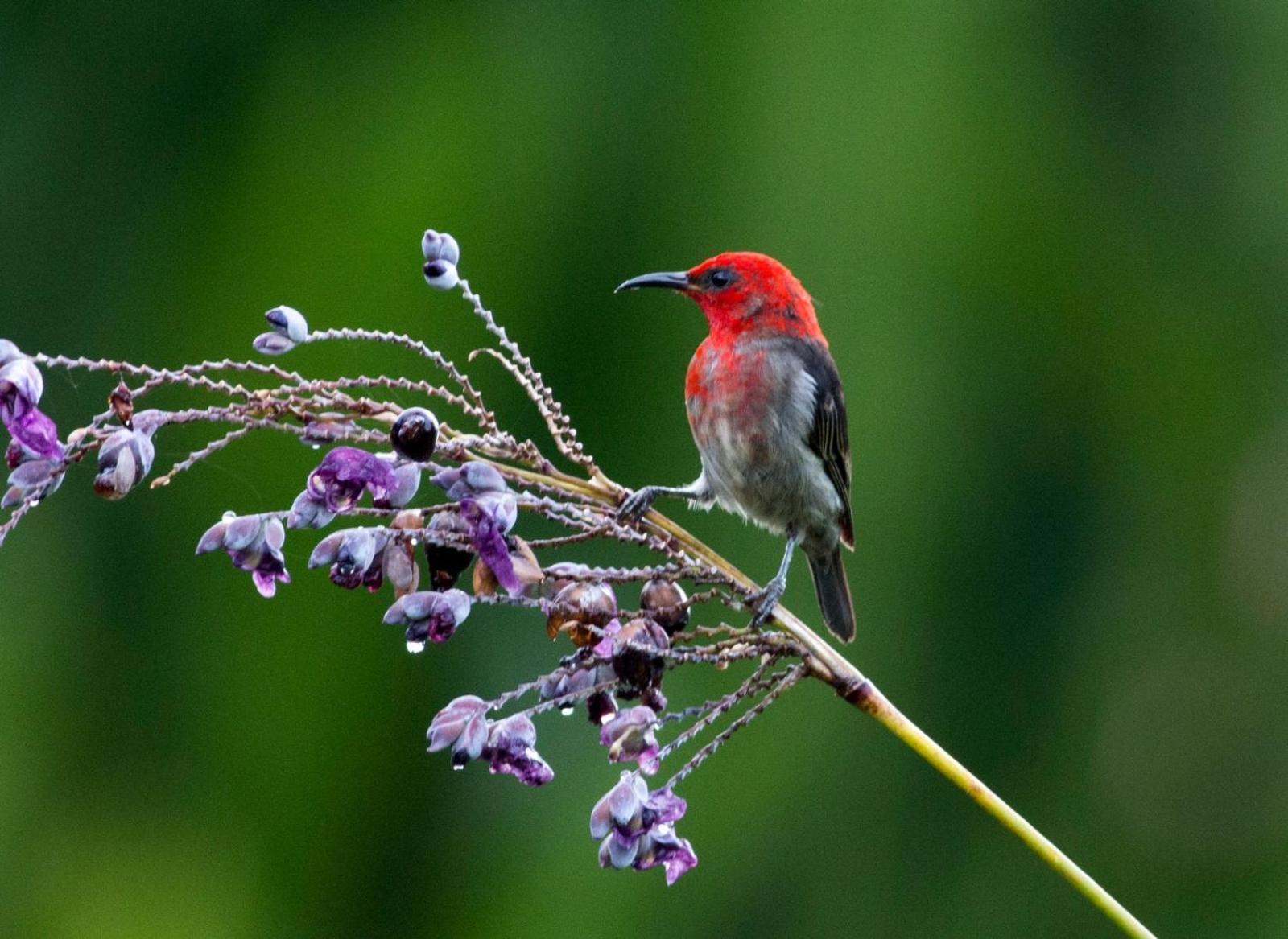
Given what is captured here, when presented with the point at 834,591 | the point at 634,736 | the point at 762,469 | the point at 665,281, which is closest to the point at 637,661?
the point at 634,736

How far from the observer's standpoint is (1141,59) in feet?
16.0

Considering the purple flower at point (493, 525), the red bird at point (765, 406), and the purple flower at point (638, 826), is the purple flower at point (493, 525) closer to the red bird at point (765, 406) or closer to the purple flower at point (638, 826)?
the purple flower at point (638, 826)

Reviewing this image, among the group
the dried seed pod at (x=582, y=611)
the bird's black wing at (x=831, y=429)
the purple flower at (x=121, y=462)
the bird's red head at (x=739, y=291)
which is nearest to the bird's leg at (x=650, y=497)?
the dried seed pod at (x=582, y=611)

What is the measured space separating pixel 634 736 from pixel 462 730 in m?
0.16

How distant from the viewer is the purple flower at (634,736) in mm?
1468

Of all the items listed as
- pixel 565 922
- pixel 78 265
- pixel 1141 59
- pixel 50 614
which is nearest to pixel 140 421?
pixel 565 922

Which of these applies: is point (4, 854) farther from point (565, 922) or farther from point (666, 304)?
point (666, 304)

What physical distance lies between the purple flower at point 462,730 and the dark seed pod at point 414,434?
236 millimetres

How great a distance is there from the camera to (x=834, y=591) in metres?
3.37

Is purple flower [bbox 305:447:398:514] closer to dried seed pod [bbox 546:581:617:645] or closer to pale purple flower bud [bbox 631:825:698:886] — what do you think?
dried seed pod [bbox 546:581:617:645]

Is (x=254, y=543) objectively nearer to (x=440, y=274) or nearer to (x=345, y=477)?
(x=345, y=477)

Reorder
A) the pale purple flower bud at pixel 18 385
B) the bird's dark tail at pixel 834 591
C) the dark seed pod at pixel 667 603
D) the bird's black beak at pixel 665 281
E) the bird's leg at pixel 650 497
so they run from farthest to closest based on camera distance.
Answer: the bird's dark tail at pixel 834 591, the bird's black beak at pixel 665 281, the bird's leg at pixel 650 497, the dark seed pod at pixel 667 603, the pale purple flower bud at pixel 18 385

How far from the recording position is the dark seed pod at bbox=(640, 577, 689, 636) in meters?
1.59

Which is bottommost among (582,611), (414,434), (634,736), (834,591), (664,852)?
(834,591)
